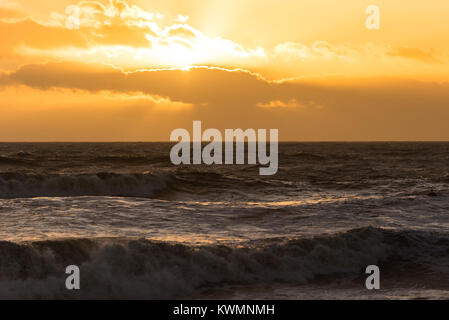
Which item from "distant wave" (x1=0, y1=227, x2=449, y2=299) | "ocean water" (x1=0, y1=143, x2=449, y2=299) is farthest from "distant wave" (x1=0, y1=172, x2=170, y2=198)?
"distant wave" (x1=0, y1=227, x2=449, y2=299)

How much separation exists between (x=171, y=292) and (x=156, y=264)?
909mm

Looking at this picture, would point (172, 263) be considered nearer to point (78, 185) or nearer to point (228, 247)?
point (228, 247)

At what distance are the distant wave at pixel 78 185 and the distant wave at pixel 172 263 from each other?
583 inches

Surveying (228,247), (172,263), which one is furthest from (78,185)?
(172,263)

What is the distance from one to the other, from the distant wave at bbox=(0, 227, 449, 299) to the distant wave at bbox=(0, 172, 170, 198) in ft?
48.6

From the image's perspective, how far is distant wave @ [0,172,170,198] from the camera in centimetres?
2455

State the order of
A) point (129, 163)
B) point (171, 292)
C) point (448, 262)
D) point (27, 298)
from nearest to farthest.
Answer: point (27, 298) < point (171, 292) < point (448, 262) < point (129, 163)

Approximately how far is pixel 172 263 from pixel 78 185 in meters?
17.3
